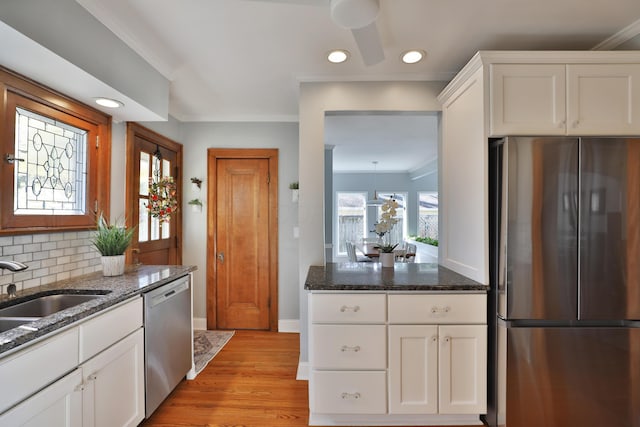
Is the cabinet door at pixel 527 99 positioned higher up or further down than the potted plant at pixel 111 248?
higher up

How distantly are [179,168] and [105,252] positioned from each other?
1597mm

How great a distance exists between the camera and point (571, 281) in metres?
1.73

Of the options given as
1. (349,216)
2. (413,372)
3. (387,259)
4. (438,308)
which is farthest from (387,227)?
(349,216)

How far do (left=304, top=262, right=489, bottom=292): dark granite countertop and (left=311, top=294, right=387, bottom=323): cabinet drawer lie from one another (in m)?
0.05

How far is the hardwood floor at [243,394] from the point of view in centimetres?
201

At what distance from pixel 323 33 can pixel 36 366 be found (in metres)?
2.18

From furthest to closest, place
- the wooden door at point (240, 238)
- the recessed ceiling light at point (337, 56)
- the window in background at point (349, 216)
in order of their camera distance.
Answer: the window in background at point (349, 216)
the wooden door at point (240, 238)
the recessed ceiling light at point (337, 56)

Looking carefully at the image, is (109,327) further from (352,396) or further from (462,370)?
(462,370)

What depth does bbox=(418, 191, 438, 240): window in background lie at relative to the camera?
771 centimetres

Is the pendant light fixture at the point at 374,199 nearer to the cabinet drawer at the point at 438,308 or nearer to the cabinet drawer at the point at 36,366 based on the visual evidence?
the cabinet drawer at the point at 438,308

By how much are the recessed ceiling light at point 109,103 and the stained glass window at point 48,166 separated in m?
0.26

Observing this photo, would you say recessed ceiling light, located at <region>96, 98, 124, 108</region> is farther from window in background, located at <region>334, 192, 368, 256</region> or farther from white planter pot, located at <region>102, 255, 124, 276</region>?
window in background, located at <region>334, 192, 368, 256</region>

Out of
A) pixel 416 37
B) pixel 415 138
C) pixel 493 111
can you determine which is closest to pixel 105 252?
pixel 416 37

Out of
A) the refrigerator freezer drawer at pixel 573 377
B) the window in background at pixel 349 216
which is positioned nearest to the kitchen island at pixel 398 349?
the refrigerator freezer drawer at pixel 573 377
